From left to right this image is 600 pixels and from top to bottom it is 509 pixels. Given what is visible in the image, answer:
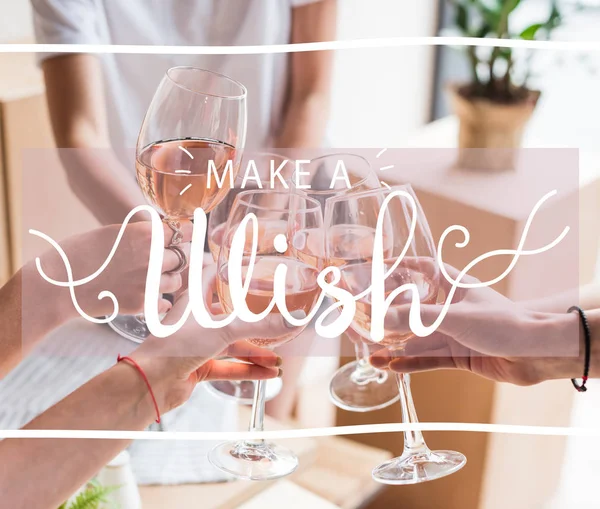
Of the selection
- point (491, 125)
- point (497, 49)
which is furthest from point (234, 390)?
point (497, 49)

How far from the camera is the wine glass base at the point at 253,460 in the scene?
1.67 feet

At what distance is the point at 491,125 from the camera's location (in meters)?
0.84

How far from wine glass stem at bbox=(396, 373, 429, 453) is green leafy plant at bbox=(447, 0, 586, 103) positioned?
481 millimetres

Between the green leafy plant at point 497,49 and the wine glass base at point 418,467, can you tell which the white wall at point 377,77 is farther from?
the wine glass base at point 418,467

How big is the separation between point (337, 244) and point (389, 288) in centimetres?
4

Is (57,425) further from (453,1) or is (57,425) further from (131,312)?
(453,1)

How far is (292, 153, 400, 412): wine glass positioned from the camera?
454mm

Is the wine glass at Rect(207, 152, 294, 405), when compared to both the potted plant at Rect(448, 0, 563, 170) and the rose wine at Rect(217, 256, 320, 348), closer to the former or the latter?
the rose wine at Rect(217, 256, 320, 348)

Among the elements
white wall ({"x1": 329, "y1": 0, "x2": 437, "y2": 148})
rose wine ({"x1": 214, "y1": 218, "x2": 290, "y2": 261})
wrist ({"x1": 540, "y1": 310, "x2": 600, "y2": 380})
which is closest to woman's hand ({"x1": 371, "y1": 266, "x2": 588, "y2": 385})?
wrist ({"x1": 540, "y1": 310, "x2": 600, "y2": 380})

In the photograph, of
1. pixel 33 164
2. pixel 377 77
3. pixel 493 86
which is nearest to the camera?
pixel 33 164

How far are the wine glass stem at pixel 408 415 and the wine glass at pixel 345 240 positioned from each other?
0.27ft

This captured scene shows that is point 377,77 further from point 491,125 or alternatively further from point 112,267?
point 112,267

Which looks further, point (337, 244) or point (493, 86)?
point (493, 86)

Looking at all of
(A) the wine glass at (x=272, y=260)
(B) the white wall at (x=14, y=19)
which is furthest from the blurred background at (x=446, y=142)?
(A) the wine glass at (x=272, y=260)
